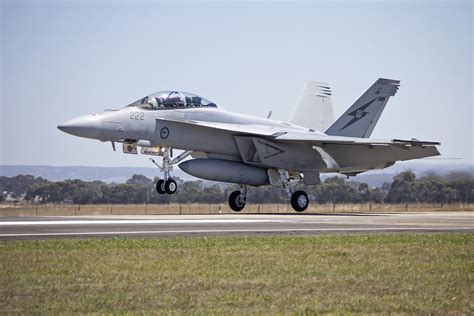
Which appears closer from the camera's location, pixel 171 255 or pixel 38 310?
pixel 38 310

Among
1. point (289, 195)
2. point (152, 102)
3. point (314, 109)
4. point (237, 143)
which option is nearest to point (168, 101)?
point (152, 102)

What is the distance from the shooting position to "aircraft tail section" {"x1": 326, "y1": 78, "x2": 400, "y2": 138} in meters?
32.4

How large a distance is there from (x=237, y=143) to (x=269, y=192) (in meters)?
32.2

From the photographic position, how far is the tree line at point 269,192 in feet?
140

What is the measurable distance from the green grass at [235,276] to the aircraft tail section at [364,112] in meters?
16.3

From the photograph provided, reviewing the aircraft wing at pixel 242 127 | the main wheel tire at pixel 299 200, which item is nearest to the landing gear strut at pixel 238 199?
the main wheel tire at pixel 299 200

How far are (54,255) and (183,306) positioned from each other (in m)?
4.19

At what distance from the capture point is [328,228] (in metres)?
19.9

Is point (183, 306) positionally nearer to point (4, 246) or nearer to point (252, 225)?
point (4, 246)

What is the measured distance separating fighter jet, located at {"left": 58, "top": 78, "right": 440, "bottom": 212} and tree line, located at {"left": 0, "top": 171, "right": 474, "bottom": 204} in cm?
1113

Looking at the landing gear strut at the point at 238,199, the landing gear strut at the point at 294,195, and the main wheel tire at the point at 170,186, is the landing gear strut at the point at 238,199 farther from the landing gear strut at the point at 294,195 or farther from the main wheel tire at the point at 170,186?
the main wheel tire at the point at 170,186

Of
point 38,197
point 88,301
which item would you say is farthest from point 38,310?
point 38,197

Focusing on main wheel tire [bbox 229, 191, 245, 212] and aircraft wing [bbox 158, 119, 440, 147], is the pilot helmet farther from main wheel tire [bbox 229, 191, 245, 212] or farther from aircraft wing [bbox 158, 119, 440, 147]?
main wheel tire [bbox 229, 191, 245, 212]

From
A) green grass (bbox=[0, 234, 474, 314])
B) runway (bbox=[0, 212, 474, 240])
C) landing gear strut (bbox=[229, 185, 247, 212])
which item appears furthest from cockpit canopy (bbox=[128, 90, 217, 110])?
green grass (bbox=[0, 234, 474, 314])
